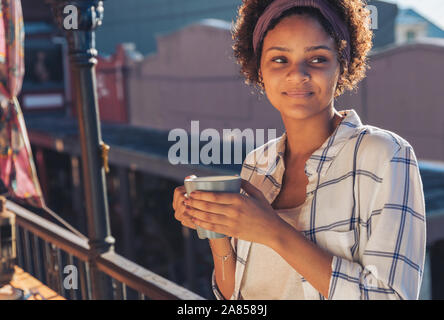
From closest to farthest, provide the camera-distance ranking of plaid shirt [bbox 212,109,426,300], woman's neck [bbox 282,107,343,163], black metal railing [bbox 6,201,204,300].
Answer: plaid shirt [bbox 212,109,426,300] < woman's neck [bbox 282,107,343,163] < black metal railing [bbox 6,201,204,300]

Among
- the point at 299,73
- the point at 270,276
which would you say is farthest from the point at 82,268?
the point at 299,73

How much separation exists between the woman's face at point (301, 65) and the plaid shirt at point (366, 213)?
10 cm

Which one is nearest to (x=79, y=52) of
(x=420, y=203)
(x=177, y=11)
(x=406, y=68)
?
(x=420, y=203)

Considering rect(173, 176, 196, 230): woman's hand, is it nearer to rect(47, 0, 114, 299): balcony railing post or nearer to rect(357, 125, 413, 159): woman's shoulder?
rect(357, 125, 413, 159): woman's shoulder

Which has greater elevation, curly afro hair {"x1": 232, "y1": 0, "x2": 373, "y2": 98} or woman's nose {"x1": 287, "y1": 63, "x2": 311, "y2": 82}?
curly afro hair {"x1": 232, "y1": 0, "x2": 373, "y2": 98}

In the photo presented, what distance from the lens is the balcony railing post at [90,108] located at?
2.64 m

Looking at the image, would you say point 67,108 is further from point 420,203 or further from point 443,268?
point 420,203

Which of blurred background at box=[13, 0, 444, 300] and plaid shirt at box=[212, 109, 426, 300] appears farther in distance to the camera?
blurred background at box=[13, 0, 444, 300]

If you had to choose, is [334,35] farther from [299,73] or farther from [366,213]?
[366,213]

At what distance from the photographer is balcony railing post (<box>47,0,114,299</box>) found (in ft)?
8.68

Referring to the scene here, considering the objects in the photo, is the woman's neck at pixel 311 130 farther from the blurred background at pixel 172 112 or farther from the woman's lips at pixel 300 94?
the blurred background at pixel 172 112

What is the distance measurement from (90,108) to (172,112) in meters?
12.5

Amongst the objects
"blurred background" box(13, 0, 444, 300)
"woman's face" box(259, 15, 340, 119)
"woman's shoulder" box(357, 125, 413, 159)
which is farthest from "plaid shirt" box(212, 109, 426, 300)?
"blurred background" box(13, 0, 444, 300)

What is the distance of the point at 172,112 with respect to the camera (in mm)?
15164
